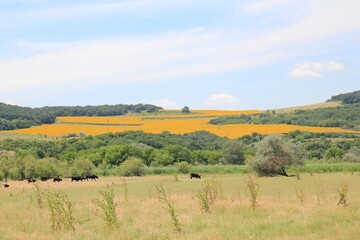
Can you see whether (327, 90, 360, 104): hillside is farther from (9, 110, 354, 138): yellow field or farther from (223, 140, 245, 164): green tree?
(223, 140, 245, 164): green tree

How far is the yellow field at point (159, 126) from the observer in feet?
434

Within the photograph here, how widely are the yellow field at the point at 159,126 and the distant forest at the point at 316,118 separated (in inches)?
315

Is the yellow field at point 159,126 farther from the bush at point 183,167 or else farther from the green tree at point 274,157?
the green tree at point 274,157

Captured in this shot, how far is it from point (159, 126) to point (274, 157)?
8860 centimetres

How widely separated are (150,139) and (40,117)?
63.1 metres

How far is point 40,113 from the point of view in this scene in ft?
573

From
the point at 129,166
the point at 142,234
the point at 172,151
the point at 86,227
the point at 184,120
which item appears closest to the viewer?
the point at 142,234

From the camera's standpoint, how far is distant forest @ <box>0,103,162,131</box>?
510 ft

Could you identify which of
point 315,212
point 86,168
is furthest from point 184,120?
point 315,212

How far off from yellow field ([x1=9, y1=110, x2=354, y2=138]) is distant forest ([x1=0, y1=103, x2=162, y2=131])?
20.6 feet

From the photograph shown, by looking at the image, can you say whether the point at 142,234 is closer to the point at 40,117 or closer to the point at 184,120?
the point at 184,120

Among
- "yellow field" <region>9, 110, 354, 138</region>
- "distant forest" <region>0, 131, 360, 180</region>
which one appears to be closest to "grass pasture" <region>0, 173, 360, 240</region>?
"distant forest" <region>0, 131, 360, 180</region>

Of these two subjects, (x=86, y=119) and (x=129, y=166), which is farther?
(x=86, y=119)

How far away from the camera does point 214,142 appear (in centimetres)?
12294
